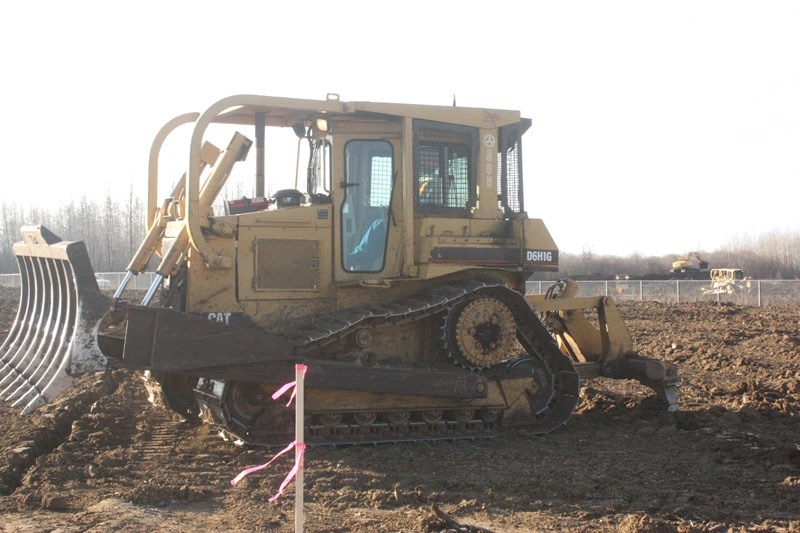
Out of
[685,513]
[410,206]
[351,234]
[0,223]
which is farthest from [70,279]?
[0,223]

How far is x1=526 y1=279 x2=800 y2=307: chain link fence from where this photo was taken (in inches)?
1273

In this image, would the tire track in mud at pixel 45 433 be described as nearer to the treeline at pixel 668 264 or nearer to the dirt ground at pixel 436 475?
the dirt ground at pixel 436 475

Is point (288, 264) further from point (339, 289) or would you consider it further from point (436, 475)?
point (436, 475)

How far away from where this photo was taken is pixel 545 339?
9.48 meters

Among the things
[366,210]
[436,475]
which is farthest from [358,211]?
[436,475]

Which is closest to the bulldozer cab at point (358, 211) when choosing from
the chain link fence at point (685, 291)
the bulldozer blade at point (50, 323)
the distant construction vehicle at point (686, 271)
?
the bulldozer blade at point (50, 323)

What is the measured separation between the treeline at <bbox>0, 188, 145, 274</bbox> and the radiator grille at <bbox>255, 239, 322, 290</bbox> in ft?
173

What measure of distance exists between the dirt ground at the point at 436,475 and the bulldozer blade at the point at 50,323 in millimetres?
554

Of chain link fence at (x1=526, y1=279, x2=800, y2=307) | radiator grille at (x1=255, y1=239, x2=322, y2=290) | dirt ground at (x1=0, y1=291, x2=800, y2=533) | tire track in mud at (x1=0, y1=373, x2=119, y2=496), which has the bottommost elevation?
dirt ground at (x1=0, y1=291, x2=800, y2=533)

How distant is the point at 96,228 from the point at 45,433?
6592cm

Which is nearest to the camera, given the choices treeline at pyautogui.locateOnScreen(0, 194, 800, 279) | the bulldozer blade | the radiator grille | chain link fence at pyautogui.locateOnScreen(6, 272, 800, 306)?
the bulldozer blade

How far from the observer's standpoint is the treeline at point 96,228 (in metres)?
62.5

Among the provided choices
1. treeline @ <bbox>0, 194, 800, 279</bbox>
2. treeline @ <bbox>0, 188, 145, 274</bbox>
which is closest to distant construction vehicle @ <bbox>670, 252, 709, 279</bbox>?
treeline @ <bbox>0, 194, 800, 279</bbox>

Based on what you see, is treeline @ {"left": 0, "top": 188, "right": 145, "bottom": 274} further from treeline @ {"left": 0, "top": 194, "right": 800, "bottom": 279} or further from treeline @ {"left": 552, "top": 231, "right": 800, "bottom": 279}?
treeline @ {"left": 552, "top": 231, "right": 800, "bottom": 279}
